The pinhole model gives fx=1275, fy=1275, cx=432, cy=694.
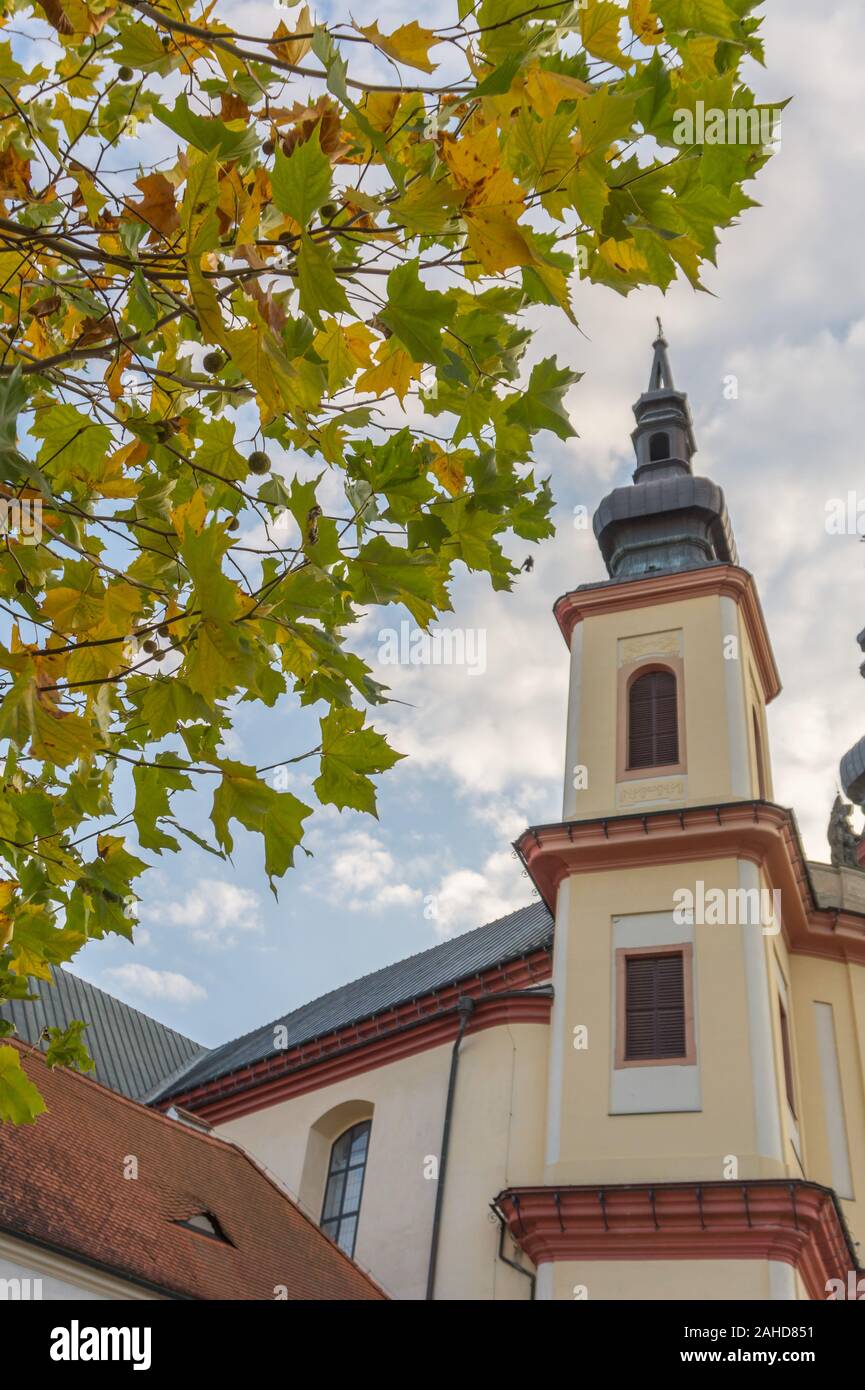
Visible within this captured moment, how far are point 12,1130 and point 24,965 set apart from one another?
8.14m

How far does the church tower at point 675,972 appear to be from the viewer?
44.2 ft

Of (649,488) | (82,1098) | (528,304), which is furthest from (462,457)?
(649,488)

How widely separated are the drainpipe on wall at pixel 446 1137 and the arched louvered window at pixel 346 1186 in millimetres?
1715

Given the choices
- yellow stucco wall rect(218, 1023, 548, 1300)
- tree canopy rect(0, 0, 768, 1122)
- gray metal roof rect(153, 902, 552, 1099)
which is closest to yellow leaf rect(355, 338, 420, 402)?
tree canopy rect(0, 0, 768, 1122)

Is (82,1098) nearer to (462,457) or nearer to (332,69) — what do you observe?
(462,457)

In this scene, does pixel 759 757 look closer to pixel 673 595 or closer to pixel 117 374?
pixel 673 595

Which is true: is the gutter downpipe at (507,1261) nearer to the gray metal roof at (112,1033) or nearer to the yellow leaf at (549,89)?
the gray metal roof at (112,1033)

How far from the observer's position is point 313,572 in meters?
3.00

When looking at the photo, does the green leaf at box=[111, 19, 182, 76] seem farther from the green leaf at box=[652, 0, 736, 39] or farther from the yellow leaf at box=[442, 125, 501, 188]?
the green leaf at box=[652, 0, 736, 39]

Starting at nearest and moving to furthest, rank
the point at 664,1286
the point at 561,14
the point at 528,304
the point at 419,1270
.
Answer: the point at 561,14 → the point at 528,304 → the point at 664,1286 → the point at 419,1270

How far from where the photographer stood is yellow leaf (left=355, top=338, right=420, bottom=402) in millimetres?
3084

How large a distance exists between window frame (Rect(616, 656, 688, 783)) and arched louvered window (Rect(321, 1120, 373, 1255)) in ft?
21.4

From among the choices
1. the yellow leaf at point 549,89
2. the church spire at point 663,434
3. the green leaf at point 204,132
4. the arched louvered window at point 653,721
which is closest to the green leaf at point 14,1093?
the green leaf at point 204,132

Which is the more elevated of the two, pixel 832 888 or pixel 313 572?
pixel 832 888
